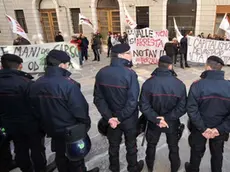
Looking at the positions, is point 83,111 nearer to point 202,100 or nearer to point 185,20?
point 202,100

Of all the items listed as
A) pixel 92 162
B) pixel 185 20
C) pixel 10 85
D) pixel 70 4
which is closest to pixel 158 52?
pixel 185 20

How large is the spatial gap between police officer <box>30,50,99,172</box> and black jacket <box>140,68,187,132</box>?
0.82 meters

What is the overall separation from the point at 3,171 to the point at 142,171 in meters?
2.10

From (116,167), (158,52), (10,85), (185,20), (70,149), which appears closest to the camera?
(70,149)

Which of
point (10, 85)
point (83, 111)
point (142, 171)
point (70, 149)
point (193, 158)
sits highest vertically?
point (10, 85)

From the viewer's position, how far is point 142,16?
1377 centimetres

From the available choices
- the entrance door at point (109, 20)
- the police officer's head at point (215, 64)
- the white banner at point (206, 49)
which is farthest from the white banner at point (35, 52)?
the entrance door at point (109, 20)

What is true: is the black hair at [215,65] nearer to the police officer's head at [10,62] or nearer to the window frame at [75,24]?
the police officer's head at [10,62]

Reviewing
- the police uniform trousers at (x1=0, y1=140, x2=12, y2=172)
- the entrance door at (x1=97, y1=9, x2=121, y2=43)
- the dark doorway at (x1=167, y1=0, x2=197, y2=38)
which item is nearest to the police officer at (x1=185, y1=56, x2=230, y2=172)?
the police uniform trousers at (x1=0, y1=140, x2=12, y2=172)

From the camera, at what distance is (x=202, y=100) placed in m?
2.48

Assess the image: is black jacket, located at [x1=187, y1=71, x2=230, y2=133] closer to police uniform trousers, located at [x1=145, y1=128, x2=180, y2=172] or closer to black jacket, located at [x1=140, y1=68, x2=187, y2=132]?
black jacket, located at [x1=140, y1=68, x2=187, y2=132]

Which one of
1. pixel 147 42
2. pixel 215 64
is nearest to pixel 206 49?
pixel 147 42

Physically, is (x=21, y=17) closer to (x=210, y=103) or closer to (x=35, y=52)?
(x=35, y=52)

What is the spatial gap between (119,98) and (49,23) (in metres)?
16.2
